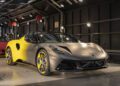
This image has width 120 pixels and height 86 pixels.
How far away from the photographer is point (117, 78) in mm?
5543

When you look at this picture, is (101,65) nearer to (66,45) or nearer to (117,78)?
(117,78)

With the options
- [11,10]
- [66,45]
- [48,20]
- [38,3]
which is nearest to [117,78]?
[66,45]

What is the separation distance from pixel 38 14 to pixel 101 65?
13351 millimetres

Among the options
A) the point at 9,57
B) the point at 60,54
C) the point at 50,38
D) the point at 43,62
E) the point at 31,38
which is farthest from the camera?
the point at 9,57

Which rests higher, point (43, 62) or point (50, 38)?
point (50, 38)

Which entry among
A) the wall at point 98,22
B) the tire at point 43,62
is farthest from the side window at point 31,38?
the wall at point 98,22

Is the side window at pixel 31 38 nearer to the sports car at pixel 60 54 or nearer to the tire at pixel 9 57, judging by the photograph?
the sports car at pixel 60 54

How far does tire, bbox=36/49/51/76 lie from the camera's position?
5.85m

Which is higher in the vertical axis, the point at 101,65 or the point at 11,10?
the point at 11,10

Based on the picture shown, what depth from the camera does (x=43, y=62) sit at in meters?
6.02

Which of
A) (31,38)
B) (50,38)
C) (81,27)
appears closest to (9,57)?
(31,38)

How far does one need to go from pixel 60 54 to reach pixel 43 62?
2.13ft

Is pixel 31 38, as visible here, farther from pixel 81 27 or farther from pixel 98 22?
pixel 81 27

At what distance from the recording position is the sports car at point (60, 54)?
559 cm
